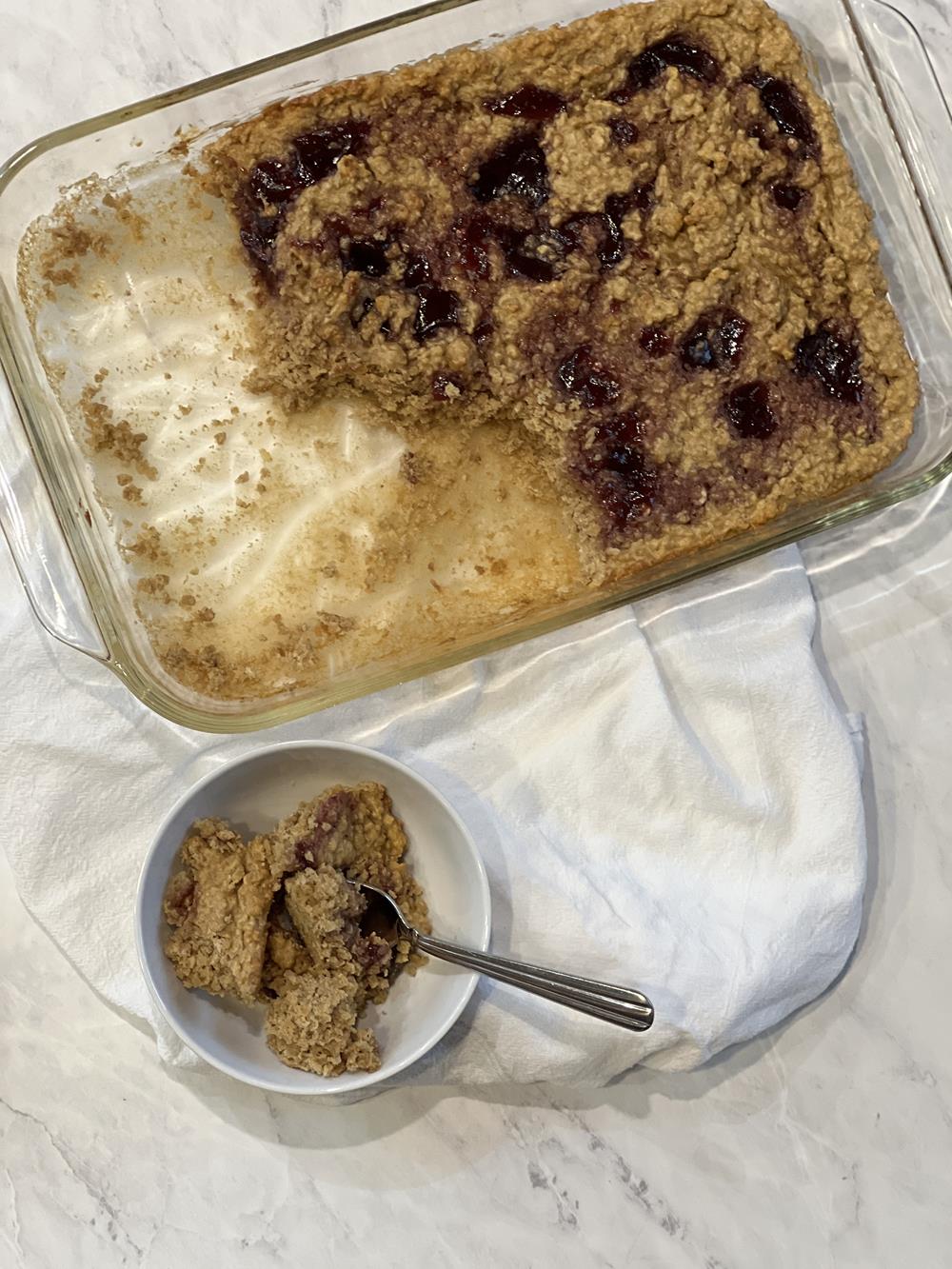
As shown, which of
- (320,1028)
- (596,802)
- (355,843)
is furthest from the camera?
(596,802)

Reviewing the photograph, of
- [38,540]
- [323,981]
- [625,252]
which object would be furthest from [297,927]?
[625,252]

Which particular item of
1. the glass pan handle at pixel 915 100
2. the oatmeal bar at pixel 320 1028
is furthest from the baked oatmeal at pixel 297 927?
the glass pan handle at pixel 915 100

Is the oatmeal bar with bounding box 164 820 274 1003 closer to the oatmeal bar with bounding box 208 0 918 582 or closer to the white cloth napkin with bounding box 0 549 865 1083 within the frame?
the white cloth napkin with bounding box 0 549 865 1083

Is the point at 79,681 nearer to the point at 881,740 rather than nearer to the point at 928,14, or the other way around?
the point at 881,740

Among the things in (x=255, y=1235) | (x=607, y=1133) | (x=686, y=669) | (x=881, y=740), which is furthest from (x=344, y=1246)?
(x=881, y=740)

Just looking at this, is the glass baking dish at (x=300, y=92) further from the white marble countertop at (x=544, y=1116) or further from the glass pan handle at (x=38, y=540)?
the white marble countertop at (x=544, y=1116)

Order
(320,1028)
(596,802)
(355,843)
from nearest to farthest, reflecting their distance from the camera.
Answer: (320,1028), (355,843), (596,802)

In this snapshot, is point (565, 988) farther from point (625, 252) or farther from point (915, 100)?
point (915, 100)

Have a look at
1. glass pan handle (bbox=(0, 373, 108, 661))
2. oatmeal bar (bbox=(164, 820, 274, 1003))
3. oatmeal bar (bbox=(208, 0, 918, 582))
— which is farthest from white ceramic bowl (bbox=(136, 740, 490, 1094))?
oatmeal bar (bbox=(208, 0, 918, 582))
